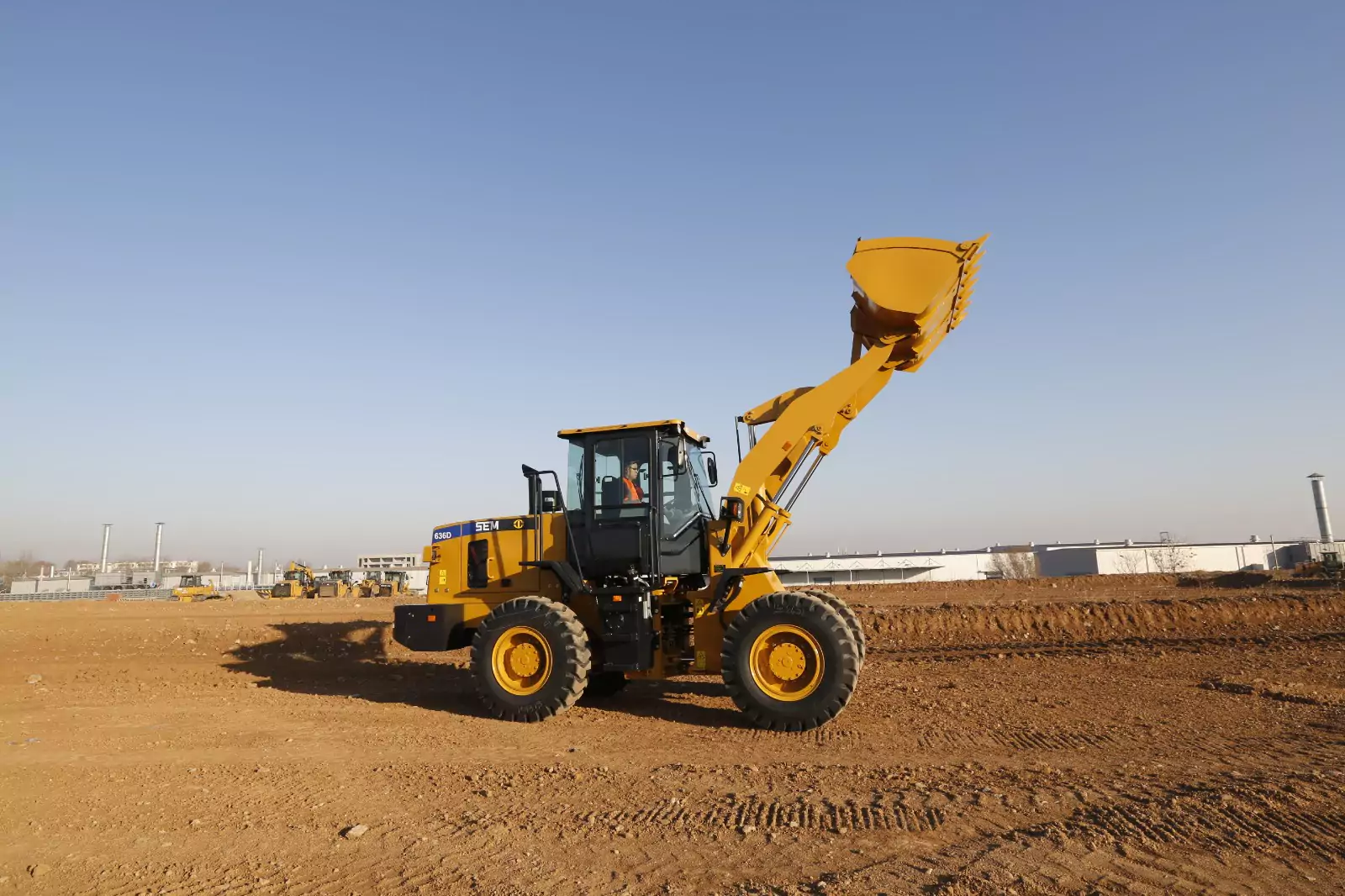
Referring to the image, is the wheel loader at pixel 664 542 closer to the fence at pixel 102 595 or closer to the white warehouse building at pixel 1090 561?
the fence at pixel 102 595

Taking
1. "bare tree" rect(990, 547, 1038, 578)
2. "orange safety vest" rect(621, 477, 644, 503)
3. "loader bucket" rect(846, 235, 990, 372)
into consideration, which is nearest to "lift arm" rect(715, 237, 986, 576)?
"loader bucket" rect(846, 235, 990, 372)

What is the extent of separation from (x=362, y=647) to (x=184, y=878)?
38.0ft

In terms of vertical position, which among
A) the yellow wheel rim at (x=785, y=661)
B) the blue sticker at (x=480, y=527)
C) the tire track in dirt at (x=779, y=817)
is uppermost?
the blue sticker at (x=480, y=527)

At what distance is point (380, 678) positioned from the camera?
42.0ft

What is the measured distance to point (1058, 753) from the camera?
6.68 metres

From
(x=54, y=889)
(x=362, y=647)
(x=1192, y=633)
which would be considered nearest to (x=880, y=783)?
(x=54, y=889)

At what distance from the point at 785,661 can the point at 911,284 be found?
4.44m

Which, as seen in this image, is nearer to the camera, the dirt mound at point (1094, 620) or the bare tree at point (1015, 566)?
the dirt mound at point (1094, 620)

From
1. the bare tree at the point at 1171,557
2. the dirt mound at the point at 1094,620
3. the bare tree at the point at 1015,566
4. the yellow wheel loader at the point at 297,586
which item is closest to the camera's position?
the dirt mound at the point at 1094,620

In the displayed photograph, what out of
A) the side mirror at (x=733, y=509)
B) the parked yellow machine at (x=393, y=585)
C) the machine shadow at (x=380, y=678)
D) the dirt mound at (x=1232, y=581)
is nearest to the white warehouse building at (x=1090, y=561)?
the parked yellow machine at (x=393, y=585)

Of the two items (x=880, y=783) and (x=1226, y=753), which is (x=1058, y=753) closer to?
(x=1226, y=753)

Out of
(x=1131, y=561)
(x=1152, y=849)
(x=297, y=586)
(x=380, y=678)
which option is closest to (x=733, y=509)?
(x=1152, y=849)

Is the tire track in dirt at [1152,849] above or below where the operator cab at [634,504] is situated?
below

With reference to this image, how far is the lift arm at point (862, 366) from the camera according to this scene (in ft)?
29.8
